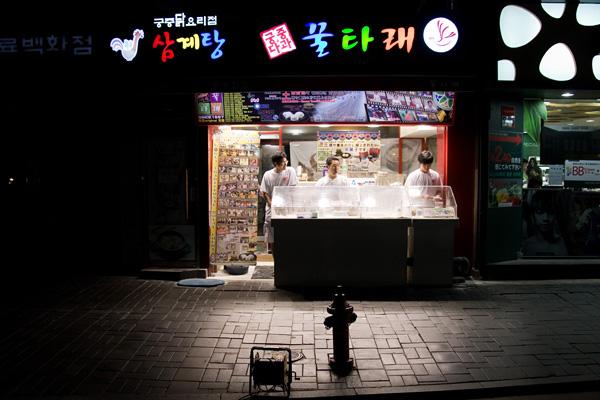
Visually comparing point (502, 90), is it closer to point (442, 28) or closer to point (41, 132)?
point (442, 28)

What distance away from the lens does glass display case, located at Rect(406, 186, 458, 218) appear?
25.4 ft

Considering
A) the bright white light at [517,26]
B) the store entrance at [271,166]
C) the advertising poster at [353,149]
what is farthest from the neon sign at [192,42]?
the bright white light at [517,26]

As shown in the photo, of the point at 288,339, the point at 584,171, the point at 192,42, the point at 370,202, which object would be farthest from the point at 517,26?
the point at 288,339

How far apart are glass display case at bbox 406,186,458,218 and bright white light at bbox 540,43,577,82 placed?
2978 mm

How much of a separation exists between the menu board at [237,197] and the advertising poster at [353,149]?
1657mm

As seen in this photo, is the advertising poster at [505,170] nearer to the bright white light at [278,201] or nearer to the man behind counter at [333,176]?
the man behind counter at [333,176]

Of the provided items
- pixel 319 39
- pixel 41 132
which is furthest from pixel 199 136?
pixel 41 132

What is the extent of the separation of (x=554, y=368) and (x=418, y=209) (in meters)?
3.48

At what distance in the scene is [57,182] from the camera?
30.2 ft

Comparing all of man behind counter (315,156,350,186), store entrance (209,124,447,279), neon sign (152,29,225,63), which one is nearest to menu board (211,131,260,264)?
store entrance (209,124,447,279)

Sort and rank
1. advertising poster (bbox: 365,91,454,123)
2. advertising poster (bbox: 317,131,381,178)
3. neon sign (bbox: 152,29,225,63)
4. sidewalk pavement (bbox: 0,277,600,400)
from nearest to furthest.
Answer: sidewalk pavement (bbox: 0,277,600,400) → neon sign (bbox: 152,29,225,63) → advertising poster (bbox: 365,91,454,123) → advertising poster (bbox: 317,131,381,178)

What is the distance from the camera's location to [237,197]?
9.38m

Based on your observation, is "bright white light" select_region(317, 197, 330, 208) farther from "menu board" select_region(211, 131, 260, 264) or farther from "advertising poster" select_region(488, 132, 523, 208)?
"advertising poster" select_region(488, 132, 523, 208)

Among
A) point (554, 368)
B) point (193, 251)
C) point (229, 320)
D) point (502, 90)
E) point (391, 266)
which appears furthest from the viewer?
point (193, 251)
